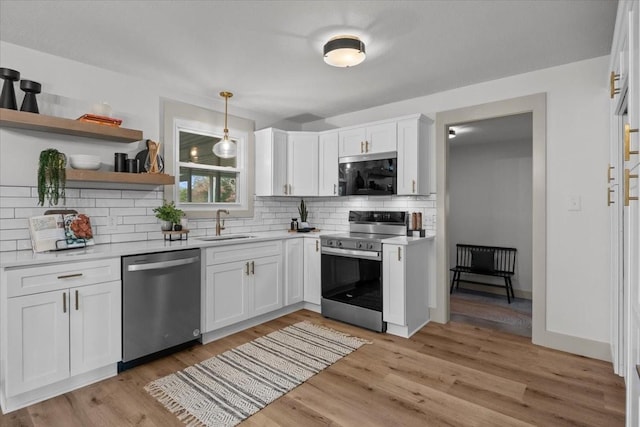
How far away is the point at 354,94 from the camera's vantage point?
3615 mm

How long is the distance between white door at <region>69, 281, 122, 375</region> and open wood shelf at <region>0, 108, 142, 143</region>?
1201mm

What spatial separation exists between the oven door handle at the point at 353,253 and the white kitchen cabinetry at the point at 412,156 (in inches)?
29.1

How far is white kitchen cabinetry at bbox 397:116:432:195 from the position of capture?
3.44 meters

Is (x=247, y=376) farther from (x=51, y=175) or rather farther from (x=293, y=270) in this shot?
(x=51, y=175)

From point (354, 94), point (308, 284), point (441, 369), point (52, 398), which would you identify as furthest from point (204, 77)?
point (441, 369)

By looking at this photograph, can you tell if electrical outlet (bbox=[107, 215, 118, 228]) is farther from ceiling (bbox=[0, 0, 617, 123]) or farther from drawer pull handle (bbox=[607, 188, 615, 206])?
drawer pull handle (bbox=[607, 188, 615, 206])

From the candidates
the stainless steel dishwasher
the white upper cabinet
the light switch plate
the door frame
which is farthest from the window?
the light switch plate

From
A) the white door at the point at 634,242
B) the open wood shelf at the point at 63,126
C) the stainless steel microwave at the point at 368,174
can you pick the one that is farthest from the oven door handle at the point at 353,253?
the open wood shelf at the point at 63,126

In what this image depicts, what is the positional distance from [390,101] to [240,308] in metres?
2.81

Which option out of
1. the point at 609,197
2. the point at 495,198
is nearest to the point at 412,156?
the point at 609,197

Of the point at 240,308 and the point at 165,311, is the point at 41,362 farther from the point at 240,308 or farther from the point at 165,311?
the point at 240,308

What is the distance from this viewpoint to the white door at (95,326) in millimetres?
2248

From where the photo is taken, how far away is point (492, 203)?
5.37 meters

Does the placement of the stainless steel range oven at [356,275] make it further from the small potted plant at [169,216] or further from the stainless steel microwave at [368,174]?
the small potted plant at [169,216]
